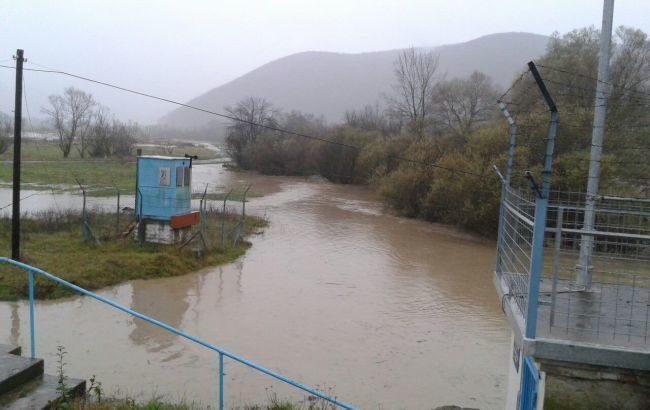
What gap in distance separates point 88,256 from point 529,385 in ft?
45.5

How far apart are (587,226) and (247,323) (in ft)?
24.7

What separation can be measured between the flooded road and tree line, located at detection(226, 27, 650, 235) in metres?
5.23

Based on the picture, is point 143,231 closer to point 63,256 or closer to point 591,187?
point 63,256

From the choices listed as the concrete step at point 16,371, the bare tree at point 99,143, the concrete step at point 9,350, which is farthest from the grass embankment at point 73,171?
the concrete step at point 16,371

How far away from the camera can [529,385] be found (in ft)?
14.2

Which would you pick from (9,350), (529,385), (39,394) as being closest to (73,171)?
(9,350)

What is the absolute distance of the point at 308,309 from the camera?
13.1 metres

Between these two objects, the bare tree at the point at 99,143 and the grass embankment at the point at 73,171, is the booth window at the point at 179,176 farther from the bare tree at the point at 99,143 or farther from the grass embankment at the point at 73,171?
the bare tree at the point at 99,143

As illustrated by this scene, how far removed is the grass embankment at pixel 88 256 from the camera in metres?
13.1

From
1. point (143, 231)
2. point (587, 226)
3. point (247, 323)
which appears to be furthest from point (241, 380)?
point (143, 231)

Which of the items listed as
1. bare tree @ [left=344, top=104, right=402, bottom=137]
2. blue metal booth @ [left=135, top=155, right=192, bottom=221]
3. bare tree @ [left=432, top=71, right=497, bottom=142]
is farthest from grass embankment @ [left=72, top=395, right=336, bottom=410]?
bare tree @ [left=344, top=104, right=402, bottom=137]

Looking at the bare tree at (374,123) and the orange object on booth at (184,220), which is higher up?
→ the bare tree at (374,123)

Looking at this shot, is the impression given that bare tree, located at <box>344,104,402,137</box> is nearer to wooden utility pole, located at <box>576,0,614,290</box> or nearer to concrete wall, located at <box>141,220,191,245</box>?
concrete wall, located at <box>141,220,191,245</box>

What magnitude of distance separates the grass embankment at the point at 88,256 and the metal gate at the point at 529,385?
11497 millimetres
